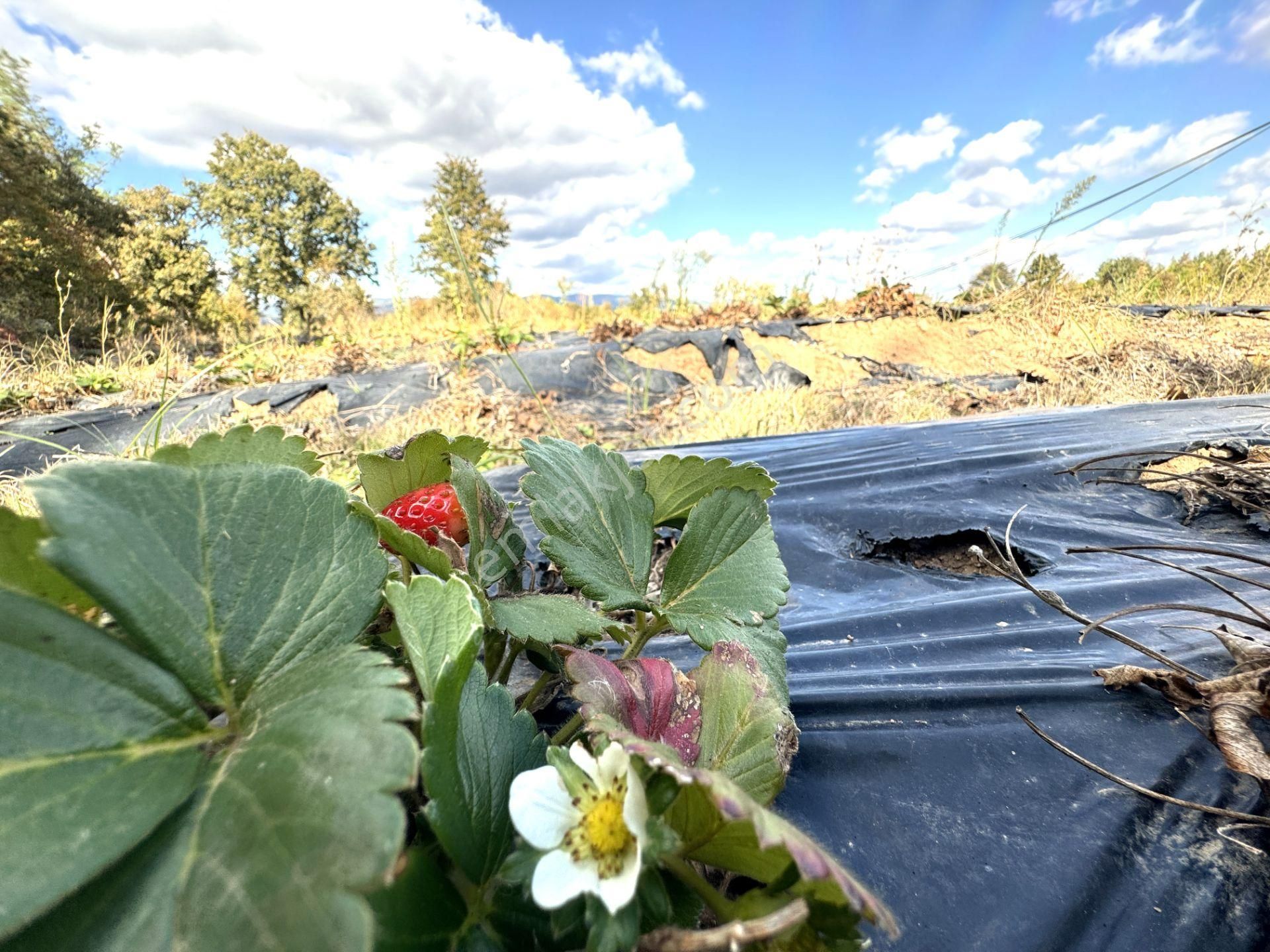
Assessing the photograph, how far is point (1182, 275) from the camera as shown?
399 inches

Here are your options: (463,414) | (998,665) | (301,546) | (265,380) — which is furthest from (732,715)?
(265,380)

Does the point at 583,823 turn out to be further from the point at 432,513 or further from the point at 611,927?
the point at 432,513

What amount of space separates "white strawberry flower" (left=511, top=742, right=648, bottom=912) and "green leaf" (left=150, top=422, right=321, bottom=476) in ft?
0.83

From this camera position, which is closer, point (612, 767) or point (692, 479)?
point (612, 767)

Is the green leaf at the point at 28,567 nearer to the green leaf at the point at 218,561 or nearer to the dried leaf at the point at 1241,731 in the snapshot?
the green leaf at the point at 218,561

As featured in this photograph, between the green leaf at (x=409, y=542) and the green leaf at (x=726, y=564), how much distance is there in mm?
198

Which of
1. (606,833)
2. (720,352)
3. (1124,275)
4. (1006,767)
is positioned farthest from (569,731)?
(1124,275)

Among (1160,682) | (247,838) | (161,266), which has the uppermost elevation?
(161,266)

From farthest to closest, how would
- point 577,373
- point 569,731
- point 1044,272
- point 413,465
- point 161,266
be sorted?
point 161,266, point 1044,272, point 577,373, point 413,465, point 569,731

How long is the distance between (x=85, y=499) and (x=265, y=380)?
24.8ft

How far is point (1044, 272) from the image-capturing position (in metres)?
9.10

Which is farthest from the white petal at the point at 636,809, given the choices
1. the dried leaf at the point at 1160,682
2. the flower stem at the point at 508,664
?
the dried leaf at the point at 1160,682

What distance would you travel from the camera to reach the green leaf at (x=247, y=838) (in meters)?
0.20

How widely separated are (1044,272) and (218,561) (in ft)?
36.6
